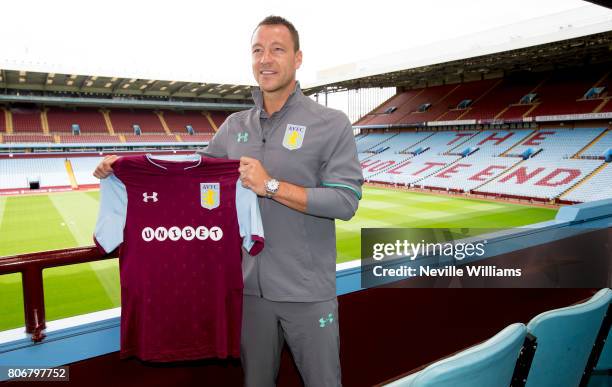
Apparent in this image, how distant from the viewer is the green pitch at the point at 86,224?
22.6 ft

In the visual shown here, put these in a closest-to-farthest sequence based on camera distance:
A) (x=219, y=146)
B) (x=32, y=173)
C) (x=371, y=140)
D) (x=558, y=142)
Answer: (x=219, y=146)
(x=558, y=142)
(x=32, y=173)
(x=371, y=140)

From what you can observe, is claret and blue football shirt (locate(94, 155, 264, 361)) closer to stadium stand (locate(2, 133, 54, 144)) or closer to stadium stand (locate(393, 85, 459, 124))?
stadium stand (locate(393, 85, 459, 124))

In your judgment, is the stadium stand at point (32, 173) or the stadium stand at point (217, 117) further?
the stadium stand at point (217, 117)

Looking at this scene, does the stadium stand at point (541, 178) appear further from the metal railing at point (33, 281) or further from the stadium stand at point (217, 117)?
the stadium stand at point (217, 117)

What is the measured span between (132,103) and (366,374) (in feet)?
122

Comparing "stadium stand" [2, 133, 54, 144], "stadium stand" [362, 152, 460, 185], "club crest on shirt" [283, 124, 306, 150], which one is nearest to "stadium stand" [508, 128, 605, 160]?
"stadium stand" [362, 152, 460, 185]

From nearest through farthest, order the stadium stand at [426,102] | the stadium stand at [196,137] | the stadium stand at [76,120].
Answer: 1. the stadium stand at [426,102]
2. the stadium stand at [76,120]
3. the stadium stand at [196,137]

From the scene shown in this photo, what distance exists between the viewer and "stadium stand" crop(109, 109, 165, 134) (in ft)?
116

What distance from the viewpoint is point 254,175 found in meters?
1.56

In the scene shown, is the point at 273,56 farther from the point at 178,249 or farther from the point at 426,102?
the point at 426,102

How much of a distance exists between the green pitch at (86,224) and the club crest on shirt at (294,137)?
19.3 ft

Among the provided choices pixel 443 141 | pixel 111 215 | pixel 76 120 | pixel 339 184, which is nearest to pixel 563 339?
pixel 339 184

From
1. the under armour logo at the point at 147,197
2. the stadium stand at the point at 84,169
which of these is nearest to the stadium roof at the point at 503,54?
the stadium stand at the point at 84,169

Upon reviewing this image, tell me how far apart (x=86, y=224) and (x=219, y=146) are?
45.3 ft
